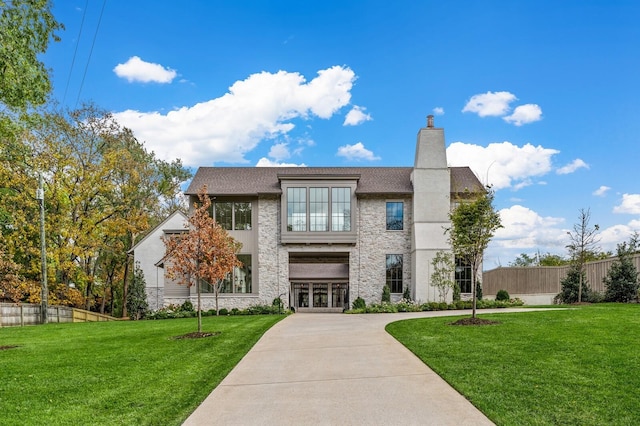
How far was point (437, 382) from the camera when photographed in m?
7.16

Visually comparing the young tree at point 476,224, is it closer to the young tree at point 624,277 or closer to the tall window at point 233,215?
the young tree at point 624,277

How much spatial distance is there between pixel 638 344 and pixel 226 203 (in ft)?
72.8

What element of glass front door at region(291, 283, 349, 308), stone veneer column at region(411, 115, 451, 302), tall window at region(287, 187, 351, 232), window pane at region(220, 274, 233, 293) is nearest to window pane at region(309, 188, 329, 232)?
tall window at region(287, 187, 351, 232)

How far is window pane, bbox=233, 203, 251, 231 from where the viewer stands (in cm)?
2761

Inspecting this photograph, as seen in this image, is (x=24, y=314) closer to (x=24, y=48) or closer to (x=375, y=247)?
(x=24, y=48)

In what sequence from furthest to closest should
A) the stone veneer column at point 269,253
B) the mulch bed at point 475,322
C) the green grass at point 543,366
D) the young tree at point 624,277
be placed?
the stone veneer column at point 269,253, the young tree at point 624,277, the mulch bed at point 475,322, the green grass at point 543,366

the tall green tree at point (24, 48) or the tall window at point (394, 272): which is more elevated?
the tall green tree at point (24, 48)

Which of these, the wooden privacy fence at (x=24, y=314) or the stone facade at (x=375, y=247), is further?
the stone facade at (x=375, y=247)

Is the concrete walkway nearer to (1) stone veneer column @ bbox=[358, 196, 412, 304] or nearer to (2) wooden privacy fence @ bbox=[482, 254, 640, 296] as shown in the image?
(1) stone veneer column @ bbox=[358, 196, 412, 304]

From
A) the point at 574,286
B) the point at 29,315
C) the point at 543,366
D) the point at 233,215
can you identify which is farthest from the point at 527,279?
the point at 29,315

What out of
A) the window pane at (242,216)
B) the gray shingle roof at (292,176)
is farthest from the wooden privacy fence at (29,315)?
the window pane at (242,216)

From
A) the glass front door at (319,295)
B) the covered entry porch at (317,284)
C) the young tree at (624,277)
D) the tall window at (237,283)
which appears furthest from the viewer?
the glass front door at (319,295)

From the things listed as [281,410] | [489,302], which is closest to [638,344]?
→ [281,410]

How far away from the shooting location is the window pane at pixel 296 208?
88.2 feet
